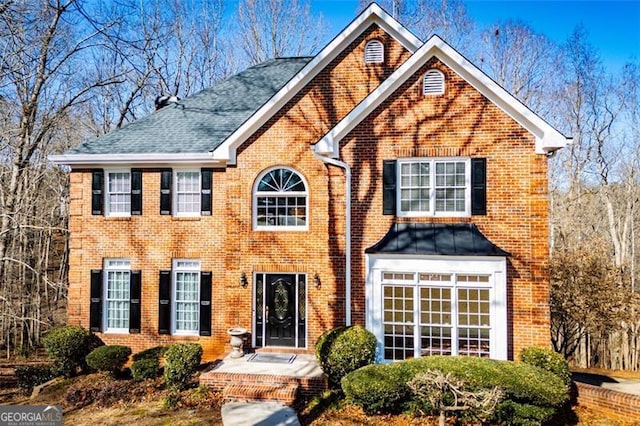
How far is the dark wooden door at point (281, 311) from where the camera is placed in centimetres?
1205

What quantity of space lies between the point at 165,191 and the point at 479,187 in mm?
9281

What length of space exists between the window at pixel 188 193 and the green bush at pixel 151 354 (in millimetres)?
4084

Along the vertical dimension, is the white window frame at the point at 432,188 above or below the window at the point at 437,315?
above

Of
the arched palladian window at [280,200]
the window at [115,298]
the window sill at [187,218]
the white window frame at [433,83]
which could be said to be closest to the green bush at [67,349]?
the window at [115,298]

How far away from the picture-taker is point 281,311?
1210 cm

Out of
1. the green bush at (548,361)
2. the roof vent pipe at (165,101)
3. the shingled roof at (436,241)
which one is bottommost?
the green bush at (548,361)

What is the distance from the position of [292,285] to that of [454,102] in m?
6.84

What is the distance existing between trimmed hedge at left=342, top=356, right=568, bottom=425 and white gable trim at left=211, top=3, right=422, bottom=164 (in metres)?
7.19

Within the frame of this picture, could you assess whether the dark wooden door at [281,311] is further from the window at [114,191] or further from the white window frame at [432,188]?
the window at [114,191]

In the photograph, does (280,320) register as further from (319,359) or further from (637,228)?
(637,228)

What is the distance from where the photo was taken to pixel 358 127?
37.5ft

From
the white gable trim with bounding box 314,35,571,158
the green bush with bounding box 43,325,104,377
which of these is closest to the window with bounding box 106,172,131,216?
the green bush with bounding box 43,325,104,377

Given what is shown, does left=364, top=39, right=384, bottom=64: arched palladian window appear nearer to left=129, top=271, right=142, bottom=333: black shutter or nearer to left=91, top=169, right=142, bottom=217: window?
left=91, top=169, right=142, bottom=217: window

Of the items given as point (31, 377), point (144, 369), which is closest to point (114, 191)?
point (144, 369)
